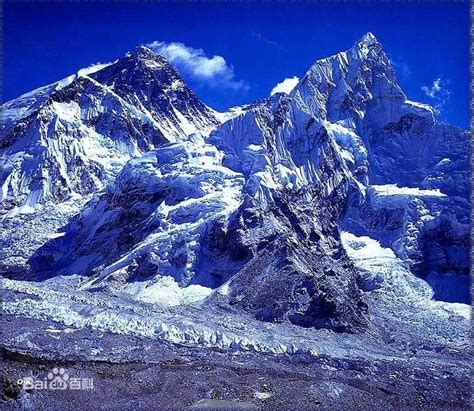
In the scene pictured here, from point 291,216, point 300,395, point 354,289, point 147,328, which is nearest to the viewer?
point 300,395

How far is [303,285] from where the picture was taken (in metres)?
147

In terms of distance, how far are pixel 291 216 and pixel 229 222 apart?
22.1 m

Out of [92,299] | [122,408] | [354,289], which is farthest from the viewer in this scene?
[354,289]

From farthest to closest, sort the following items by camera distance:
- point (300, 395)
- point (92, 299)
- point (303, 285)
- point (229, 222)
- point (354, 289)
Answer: point (229, 222), point (354, 289), point (303, 285), point (92, 299), point (300, 395)

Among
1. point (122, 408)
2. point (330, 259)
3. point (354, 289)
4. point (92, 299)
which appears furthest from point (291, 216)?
point (122, 408)

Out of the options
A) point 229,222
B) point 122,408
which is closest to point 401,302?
point 229,222

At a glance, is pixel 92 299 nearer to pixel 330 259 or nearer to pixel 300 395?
pixel 300 395

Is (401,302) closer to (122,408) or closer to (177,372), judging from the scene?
(177,372)

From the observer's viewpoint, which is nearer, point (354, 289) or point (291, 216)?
point (354, 289)

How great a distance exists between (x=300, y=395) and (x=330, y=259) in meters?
92.5

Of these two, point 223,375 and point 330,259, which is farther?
point 330,259

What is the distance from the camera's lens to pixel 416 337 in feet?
488

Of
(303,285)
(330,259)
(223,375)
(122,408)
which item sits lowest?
(122,408)

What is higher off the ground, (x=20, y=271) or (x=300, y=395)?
(x=20, y=271)
